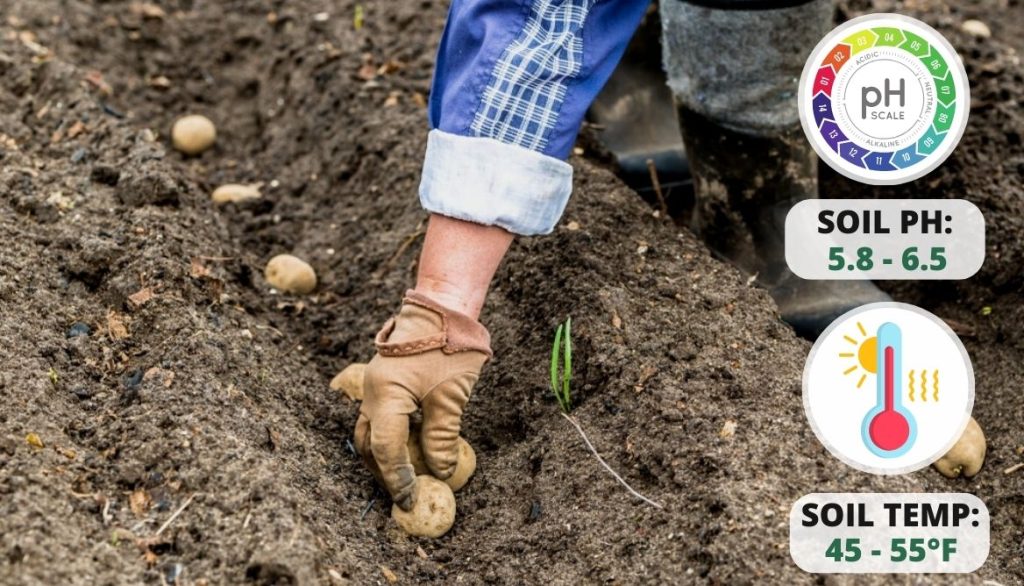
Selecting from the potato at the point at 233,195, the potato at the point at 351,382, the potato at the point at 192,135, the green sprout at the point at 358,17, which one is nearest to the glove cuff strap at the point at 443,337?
the potato at the point at 351,382

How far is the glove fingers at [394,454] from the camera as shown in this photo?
5.85 ft

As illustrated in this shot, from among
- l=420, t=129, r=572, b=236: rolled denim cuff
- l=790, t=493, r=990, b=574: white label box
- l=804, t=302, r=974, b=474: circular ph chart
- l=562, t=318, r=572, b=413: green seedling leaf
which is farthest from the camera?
l=562, t=318, r=572, b=413: green seedling leaf

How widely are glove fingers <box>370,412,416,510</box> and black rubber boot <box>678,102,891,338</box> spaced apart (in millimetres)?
870

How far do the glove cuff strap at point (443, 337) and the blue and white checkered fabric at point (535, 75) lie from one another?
279mm

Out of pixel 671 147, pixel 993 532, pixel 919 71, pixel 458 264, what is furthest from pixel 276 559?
pixel 671 147

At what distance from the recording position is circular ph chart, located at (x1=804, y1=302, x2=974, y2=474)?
186 centimetres

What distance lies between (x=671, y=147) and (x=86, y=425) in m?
1.58

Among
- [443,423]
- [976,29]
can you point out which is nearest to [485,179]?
[443,423]

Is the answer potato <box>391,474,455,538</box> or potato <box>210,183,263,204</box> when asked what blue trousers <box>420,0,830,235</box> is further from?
potato <box>210,183,263,204</box>

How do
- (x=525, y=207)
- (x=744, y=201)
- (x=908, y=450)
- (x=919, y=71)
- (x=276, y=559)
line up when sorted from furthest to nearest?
(x=744, y=201)
(x=919, y=71)
(x=908, y=450)
(x=525, y=207)
(x=276, y=559)

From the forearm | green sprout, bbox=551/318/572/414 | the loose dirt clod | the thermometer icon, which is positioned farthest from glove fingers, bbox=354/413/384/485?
the loose dirt clod

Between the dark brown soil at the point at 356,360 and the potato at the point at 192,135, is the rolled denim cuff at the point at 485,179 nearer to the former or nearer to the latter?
the dark brown soil at the point at 356,360

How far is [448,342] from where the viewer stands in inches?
70.6

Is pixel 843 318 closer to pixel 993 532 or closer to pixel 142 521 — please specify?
pixel 993 532
